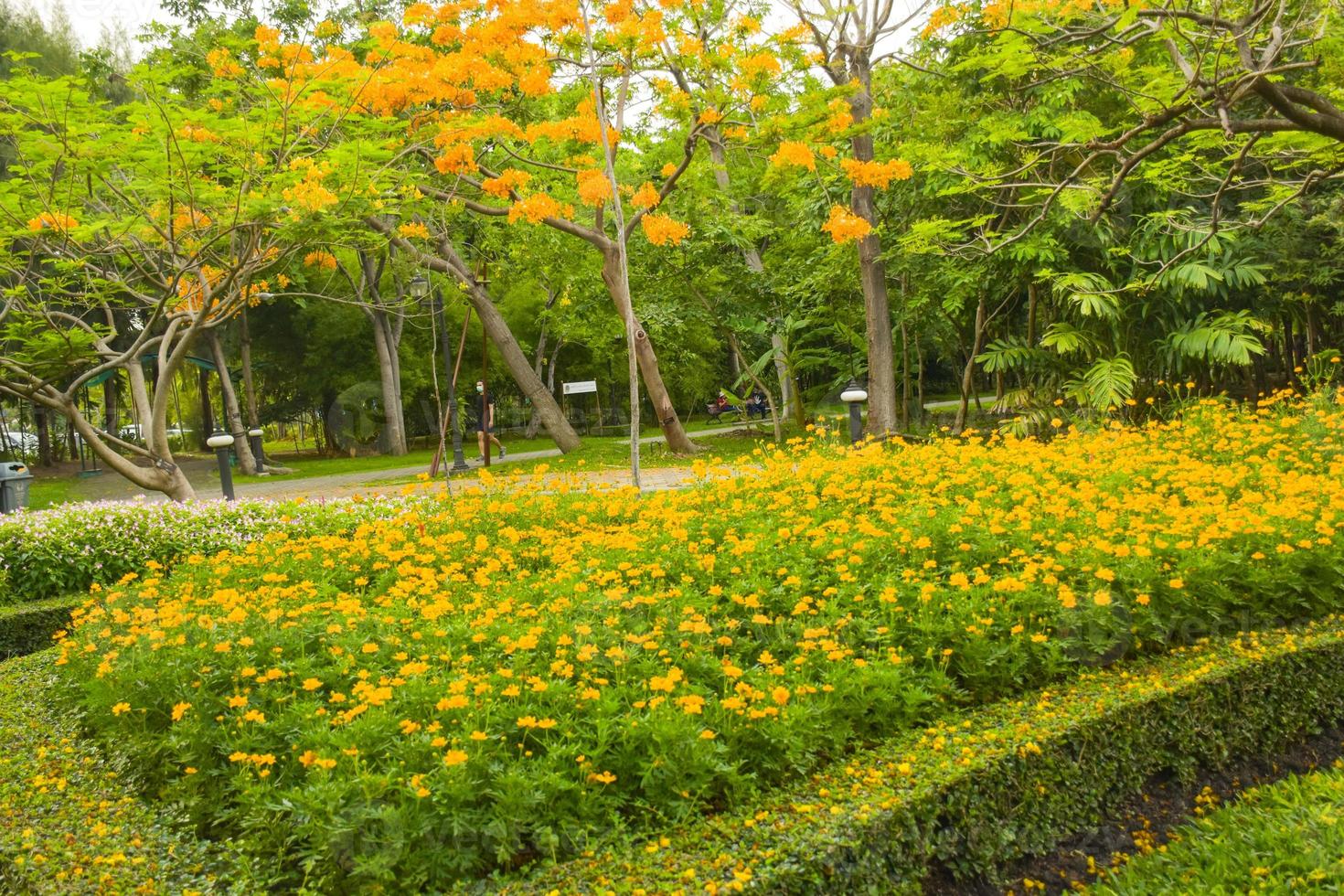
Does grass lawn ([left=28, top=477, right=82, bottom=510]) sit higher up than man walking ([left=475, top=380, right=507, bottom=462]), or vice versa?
man walking ([left=475, top=380, right=507, bottom=462])

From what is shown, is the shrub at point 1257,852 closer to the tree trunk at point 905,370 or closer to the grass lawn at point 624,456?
the grass lawn at point 624,456

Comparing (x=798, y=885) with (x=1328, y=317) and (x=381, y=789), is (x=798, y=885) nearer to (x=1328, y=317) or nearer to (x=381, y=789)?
(x=381, y=789)

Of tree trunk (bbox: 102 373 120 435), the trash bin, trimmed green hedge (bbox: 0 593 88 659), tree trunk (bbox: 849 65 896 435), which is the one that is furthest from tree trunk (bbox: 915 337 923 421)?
tree trunk (bbox: 102 373 120 435)

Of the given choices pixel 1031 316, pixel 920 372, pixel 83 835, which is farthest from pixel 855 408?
pixel 83 835

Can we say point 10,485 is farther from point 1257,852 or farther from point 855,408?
point 1257,852

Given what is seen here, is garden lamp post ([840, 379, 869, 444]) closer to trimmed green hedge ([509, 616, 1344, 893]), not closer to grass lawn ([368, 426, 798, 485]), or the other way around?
grass lawn ([368, 426, 798, 485])

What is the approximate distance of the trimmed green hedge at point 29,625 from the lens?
6.42m

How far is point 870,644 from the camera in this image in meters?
4.16

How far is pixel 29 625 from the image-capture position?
256 inches

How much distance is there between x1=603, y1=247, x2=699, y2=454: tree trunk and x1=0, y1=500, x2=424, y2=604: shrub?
6.95 m

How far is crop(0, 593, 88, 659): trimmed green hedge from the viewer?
6.42 m

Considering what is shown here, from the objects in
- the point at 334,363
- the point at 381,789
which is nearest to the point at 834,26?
the point at 381,789

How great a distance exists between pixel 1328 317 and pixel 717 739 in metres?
14.3

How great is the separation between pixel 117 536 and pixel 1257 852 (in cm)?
757
